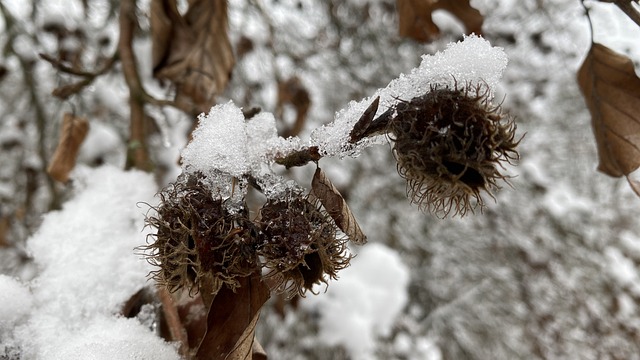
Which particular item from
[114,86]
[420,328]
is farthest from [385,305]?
[114,86]

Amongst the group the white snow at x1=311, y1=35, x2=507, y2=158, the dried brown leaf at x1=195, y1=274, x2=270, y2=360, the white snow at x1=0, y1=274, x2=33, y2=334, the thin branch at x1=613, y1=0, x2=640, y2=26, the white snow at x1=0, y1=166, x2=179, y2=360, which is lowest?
the white snow at x1=0, y1=166, x2=179, y2=360

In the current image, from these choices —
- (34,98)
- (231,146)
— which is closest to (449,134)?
(231,146)

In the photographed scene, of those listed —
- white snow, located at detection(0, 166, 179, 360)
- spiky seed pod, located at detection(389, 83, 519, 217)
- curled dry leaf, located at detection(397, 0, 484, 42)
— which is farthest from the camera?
curled dry leaf, located at detection(397, 0, 484, 42)

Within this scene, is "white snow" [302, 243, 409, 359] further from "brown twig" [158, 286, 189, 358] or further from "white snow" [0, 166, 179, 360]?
"brown twig" [158, 286, 189, 358]

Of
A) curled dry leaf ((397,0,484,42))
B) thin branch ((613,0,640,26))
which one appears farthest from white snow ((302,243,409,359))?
thin branch ((613,0,640,26))

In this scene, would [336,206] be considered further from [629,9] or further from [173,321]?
[629,9]

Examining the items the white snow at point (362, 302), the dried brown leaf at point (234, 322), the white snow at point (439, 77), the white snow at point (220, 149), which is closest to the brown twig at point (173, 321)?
the dried brown leaf at point (234, 322)

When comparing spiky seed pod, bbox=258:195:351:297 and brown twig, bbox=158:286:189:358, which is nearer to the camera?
spiky seed pod, bbox=258:195:351:297
